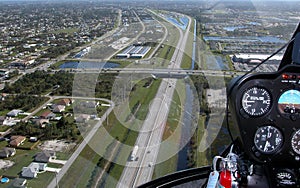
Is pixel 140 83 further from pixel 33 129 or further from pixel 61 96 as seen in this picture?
pixel 33 129

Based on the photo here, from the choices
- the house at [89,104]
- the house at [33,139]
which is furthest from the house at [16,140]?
the house at [89,104]

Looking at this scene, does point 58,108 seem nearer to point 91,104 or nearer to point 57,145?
point 91,104

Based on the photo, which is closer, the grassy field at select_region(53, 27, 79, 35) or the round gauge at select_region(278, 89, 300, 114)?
the round gauge at select_region(278, 89, 300, 114)

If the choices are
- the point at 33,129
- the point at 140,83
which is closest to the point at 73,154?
the point at 33,129

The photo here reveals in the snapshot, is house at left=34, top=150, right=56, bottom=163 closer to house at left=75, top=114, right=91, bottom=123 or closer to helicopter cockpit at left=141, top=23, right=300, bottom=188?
house at left=75, top=114, right=91, bottom=123

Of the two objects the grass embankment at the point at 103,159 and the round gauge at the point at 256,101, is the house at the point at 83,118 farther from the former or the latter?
the round gauge at the point at 256,101

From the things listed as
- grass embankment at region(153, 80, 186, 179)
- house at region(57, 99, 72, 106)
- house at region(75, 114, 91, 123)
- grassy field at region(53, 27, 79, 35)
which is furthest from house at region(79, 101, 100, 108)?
grassy field at region(53, 27, 79, 35)
